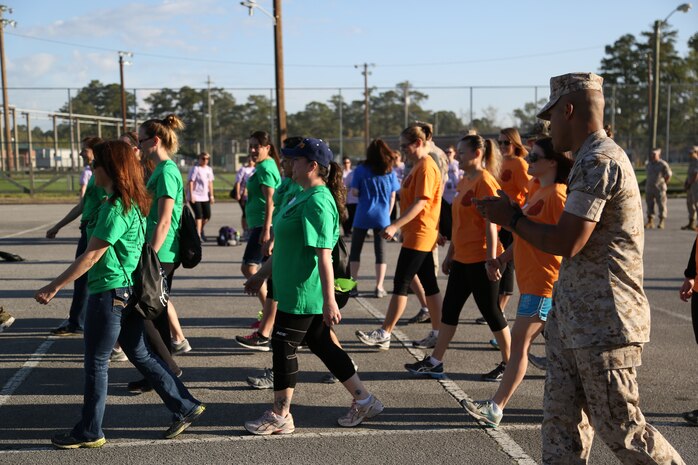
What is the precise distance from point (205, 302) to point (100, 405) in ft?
14.9

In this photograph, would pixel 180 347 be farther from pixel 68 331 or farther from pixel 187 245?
pixel 68 331

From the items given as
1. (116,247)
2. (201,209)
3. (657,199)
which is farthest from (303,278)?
(657,199)

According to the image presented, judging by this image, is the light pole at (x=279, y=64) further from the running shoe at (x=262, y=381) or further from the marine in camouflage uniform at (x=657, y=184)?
the running shoe at (x=262, y=381)

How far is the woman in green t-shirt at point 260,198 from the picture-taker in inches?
279

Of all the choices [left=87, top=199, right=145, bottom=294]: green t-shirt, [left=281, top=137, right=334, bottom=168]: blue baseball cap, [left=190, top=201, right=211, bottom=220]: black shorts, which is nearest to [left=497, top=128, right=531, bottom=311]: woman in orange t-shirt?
[left=281, top=137, right=334, bottom=168]: blue baseball cap

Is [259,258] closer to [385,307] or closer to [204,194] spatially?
[385,307]

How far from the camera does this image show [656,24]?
108ft

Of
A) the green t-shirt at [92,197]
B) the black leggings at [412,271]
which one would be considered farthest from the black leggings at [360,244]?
the green t-shirt at [92,197]

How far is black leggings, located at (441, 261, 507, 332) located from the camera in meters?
5.65

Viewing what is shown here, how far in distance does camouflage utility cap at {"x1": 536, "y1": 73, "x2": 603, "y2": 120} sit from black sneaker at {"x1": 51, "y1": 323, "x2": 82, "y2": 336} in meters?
5.40

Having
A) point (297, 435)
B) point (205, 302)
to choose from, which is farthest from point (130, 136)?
point (297, 435)

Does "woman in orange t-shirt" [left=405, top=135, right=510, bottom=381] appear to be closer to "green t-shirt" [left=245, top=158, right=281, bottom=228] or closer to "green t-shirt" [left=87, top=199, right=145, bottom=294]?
"green t-shirt" [left=245, top=158, right=281, bottom=228]

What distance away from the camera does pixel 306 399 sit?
5.38 meters

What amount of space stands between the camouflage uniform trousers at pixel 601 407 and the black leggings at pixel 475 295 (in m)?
2.36
